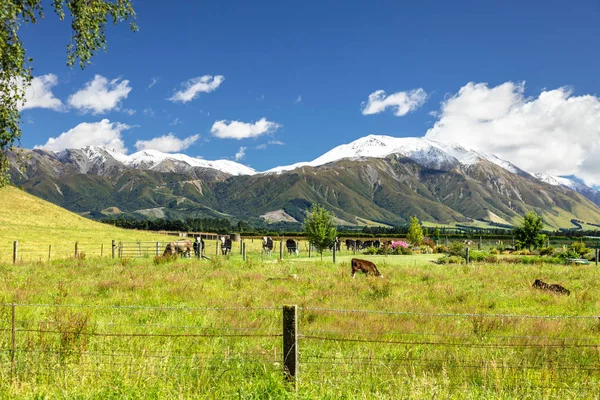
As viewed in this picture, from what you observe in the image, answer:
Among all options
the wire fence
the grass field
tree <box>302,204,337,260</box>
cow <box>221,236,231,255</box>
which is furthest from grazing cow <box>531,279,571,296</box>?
cow <box>221,236,231,255</box>

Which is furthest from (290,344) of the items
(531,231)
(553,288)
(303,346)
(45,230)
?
(45,230)

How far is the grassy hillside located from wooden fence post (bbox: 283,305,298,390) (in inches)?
1911

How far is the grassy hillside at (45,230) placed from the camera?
5758cm

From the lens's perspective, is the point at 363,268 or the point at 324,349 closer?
the point at 324,349

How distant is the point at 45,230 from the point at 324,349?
254 ft

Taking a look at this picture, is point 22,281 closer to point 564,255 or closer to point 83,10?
point 83,10

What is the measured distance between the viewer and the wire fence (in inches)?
291

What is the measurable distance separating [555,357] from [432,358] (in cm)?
249

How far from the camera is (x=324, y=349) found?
31.0 ft

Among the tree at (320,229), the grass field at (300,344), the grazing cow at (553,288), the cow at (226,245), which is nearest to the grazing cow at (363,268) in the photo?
the grass field at (300,344)

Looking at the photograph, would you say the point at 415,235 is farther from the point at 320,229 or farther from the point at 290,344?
the point at 290,344

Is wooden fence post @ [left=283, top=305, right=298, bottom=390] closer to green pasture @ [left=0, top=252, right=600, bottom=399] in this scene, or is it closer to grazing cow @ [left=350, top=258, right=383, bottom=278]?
green pasture @ [left=0, top=252, right=600, bottom=399]

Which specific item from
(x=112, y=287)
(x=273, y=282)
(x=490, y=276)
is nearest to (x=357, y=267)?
(x=273, y=282)

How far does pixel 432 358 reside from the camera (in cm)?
850
